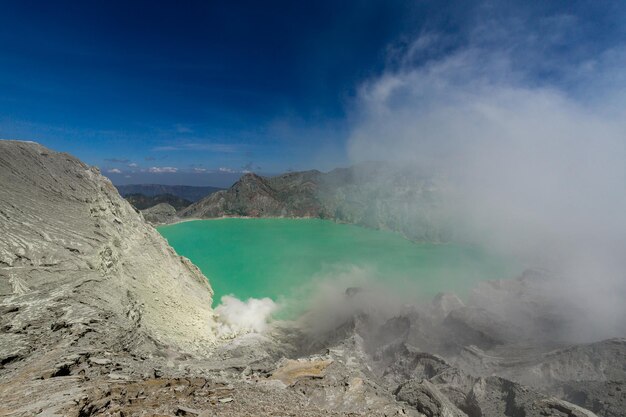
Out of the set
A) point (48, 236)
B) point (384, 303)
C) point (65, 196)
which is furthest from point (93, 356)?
point (384, 303)

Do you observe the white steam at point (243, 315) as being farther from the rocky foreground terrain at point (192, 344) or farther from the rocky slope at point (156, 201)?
the rocky slope at point (156, 201)

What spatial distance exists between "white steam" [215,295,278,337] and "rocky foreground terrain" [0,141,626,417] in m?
0.47

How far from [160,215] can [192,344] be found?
84762mm

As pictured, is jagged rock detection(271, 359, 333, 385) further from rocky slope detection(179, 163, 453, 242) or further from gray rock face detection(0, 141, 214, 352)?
rocky slope detection(179, 163, 453, 242)

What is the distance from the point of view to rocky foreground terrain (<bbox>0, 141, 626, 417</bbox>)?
29.6 ft

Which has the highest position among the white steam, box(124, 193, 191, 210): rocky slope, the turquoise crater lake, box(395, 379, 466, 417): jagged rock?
box(124, 193, 191, 210): rocky slope

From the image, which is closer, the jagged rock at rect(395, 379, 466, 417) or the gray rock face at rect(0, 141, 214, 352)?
the jagged rock at rect(395, 379, 466, 417)

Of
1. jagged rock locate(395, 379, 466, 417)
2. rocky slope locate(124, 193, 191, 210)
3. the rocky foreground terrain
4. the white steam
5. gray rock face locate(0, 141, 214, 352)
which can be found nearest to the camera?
the rocky foreground terrain

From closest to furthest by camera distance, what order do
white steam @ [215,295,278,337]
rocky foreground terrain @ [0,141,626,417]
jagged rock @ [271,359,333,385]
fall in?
A: rocky foreground terrain @ [0,141,626,417], jagged rock @ [271,359,333,385], white steam @ [215,295,278,337]

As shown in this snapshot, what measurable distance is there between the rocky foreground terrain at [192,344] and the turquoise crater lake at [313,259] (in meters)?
14.0

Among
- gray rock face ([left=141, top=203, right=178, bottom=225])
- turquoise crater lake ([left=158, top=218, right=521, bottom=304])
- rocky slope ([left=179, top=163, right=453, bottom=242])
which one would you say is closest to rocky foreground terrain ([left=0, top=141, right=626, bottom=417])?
turquoise crater lake ([left=158, top=218, right=521, bottom=304])

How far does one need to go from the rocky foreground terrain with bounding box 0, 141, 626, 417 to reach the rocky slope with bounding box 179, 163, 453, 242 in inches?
2459

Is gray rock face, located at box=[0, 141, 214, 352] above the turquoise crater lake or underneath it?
above

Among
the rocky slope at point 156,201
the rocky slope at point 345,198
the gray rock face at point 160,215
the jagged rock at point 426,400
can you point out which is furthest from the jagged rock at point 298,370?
the rocky slope at point 156,201
